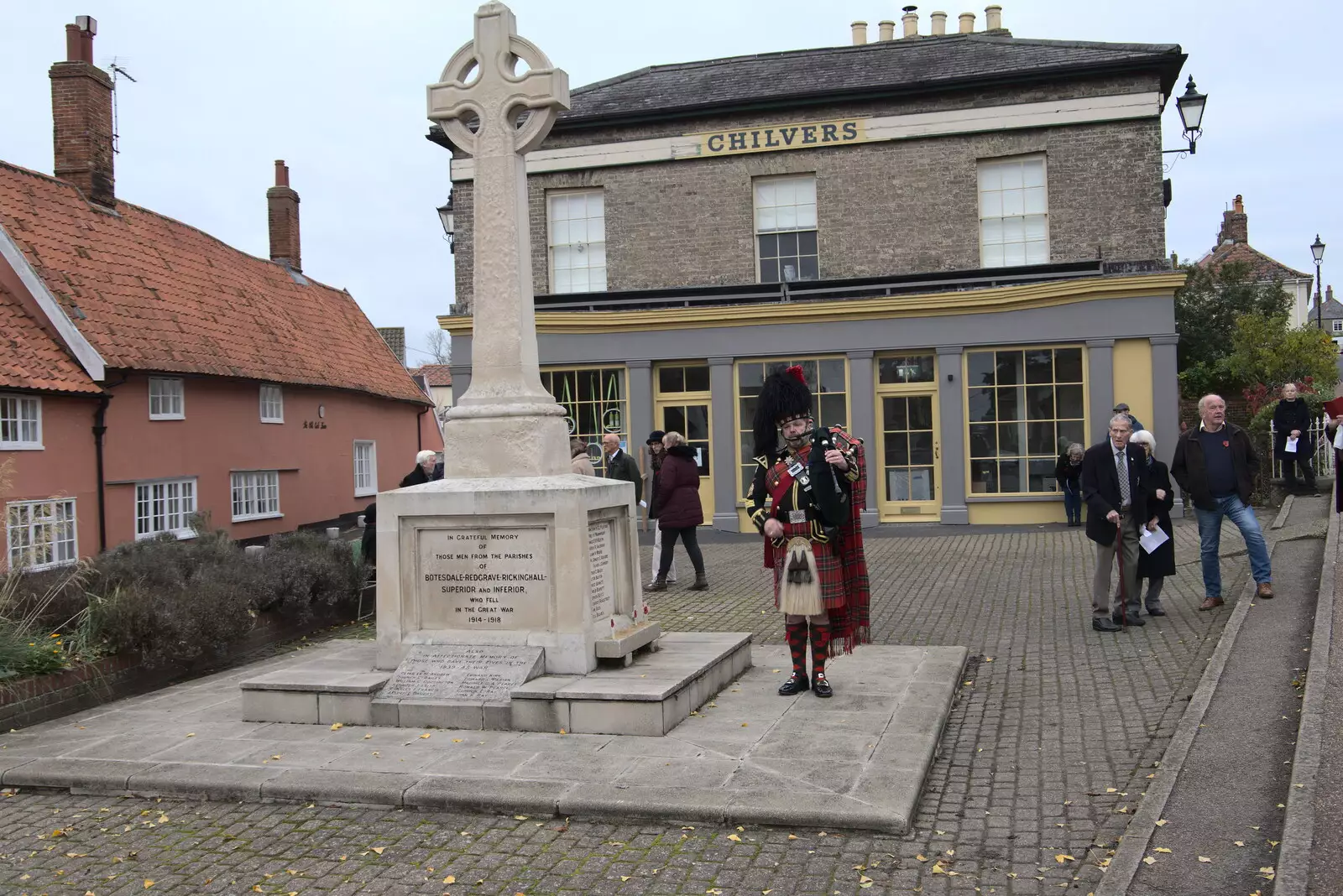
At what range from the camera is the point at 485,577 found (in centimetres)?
726

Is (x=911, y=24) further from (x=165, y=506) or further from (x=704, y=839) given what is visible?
(x=704, y=839)

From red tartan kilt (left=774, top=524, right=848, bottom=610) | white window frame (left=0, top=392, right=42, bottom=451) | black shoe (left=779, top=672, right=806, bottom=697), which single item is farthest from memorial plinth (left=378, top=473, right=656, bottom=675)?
white window frame (left=0, top=392, right=42, bottom=451)

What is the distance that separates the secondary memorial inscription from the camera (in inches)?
282

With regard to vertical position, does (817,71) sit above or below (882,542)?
above

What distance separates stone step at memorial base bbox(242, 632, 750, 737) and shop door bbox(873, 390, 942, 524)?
1304cm

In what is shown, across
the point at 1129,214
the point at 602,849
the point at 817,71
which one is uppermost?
the point at 817,71

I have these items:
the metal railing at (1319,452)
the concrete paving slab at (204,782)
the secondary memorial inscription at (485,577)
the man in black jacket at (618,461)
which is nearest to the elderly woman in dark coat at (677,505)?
the man in black jacket at (618,461)

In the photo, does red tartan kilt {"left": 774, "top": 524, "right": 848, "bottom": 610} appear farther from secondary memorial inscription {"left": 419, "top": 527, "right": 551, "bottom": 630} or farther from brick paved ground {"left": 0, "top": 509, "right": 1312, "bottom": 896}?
secondary memorial inscription {"left": 419, "top": 527, "right": 551, "bottom": 630}

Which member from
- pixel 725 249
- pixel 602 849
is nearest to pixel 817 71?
pixel 725 249

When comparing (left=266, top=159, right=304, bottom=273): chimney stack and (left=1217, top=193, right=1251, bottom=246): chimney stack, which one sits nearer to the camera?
(left=266, top=159, right=304, bottom=273): chimney stack

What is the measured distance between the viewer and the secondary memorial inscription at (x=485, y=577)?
716 centimetres

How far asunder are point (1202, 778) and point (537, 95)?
577cm

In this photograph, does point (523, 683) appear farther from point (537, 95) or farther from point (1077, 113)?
point (1077, 113)

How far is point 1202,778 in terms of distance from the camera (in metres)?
5.43
